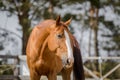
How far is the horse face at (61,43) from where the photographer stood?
16.7 ft

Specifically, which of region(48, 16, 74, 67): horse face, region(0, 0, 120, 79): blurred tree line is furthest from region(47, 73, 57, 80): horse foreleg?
region(0, 0, 120, 79): blurred tree line

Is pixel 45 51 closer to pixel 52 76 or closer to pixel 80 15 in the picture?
pixel 52 76

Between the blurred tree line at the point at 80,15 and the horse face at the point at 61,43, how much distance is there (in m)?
13.6

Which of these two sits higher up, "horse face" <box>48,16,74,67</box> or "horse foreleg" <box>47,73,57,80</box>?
"horse face" <box>48,16,74,67</box>

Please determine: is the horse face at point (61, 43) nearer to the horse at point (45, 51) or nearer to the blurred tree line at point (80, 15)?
the horse at point (45, 51)

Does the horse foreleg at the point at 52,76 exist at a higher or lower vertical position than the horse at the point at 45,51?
lower

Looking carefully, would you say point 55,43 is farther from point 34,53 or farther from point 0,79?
point 0,79

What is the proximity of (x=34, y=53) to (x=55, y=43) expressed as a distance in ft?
1.90

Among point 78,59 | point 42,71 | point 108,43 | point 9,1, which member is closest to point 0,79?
point 78,59

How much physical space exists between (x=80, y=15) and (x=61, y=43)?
19048 mm

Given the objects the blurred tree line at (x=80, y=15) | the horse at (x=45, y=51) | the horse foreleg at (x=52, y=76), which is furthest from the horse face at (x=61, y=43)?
the blurred tree line at (x=80, y=15)

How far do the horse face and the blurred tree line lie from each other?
13589 mm

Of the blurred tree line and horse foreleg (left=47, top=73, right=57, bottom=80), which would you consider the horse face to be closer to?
horse foreleg (left=47, top=73, right=57, bottom=80)

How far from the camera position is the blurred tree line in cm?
1953
